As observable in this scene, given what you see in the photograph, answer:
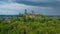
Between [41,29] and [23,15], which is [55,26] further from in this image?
[23,15]

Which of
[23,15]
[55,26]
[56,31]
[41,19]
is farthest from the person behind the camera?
[23,15]

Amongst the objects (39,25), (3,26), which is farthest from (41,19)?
(3,26)

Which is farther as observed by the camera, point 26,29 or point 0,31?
point 0,31

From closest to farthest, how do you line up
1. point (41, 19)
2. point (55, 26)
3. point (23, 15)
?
point (55, 26)
point (41, 19)
point (23, 15)

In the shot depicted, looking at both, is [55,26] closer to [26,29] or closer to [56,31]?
[56,31]
